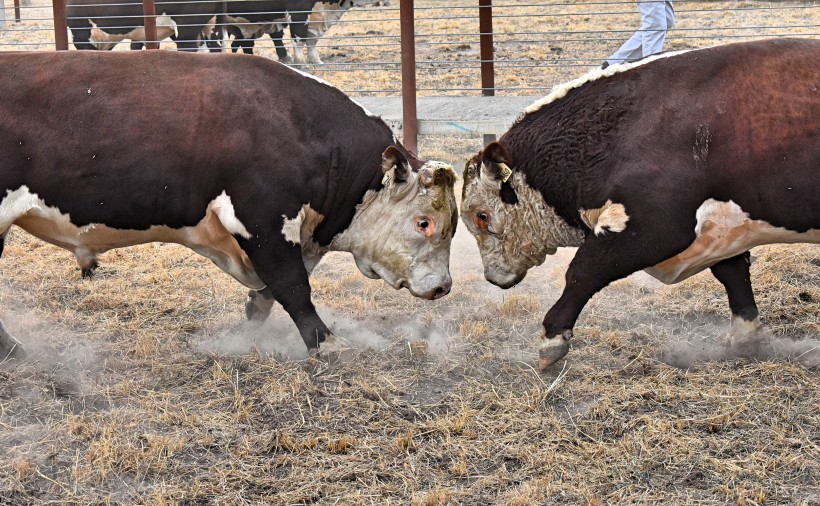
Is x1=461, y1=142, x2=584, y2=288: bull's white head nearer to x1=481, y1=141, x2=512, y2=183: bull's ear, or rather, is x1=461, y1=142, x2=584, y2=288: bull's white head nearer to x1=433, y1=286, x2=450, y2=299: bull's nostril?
x1=481, y1=141, x2=512, y2=183: bull's ear

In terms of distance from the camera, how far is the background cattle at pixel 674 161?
16.5 ft

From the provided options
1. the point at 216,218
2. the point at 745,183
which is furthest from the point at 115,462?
the point at 745,183

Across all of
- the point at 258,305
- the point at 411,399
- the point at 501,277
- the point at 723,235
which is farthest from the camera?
the point at 258,305

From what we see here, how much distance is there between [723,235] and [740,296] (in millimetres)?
906

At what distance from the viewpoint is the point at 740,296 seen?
5957mm

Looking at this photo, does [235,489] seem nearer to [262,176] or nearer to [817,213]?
[262,176]

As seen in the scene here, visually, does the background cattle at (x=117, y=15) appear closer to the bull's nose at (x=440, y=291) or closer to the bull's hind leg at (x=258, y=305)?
the bull's hind leg at (x=258, y=305)

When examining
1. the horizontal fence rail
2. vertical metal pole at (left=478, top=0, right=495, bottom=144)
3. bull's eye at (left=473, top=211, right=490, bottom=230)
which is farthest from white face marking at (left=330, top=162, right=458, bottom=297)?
the horizontal fence rail

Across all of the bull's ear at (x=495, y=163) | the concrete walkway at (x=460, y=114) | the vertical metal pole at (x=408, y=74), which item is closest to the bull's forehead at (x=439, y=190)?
the bull's ear at (x=495, y=163)

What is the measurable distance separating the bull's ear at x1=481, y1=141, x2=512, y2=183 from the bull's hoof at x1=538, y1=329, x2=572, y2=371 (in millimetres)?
957

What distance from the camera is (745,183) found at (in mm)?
5031

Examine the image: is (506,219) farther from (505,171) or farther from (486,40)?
(486,40)

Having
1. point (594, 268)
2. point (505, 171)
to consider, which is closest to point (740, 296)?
point (594, 268)

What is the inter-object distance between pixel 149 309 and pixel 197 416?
213cm
